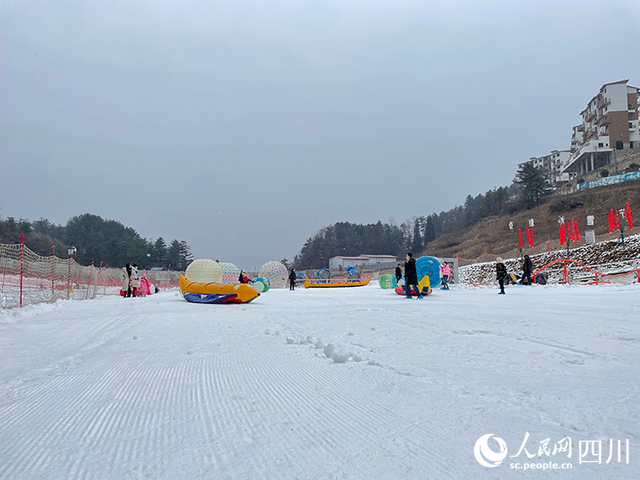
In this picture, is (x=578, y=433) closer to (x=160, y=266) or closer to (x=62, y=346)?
(x=62, y=346)

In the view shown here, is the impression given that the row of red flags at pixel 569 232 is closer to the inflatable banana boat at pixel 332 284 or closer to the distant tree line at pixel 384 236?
the inflatable banana boat at pixel 332 284


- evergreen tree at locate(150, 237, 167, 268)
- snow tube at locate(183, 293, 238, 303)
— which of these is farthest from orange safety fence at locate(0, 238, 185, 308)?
evergreen tree at locate(150, 237, 167, 268)

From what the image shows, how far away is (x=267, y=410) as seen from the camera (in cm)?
238

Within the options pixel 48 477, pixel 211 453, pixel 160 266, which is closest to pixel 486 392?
pixel 211 453

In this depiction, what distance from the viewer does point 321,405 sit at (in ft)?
8.09

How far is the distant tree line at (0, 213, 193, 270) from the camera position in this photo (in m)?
61.0

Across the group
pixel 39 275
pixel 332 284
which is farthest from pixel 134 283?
pixel 332 284

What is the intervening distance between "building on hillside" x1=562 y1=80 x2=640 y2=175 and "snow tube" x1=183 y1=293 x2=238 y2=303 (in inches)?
2659

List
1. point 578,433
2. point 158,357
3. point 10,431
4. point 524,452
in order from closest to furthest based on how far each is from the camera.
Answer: point 524,452
point 578,433
point 10,431
point 158,357

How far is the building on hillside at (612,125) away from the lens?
58.2 m

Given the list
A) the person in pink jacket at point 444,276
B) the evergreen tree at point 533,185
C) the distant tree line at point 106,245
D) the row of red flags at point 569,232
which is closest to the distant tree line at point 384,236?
the evergreen tree at point 533,185

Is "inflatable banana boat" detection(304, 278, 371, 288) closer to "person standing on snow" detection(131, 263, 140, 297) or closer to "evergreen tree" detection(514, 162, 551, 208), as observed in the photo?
"person standing on snow" detection(131, 263, 140, 297)

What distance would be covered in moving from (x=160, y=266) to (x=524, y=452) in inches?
3163

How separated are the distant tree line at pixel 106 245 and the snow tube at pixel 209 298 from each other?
5574 cm
